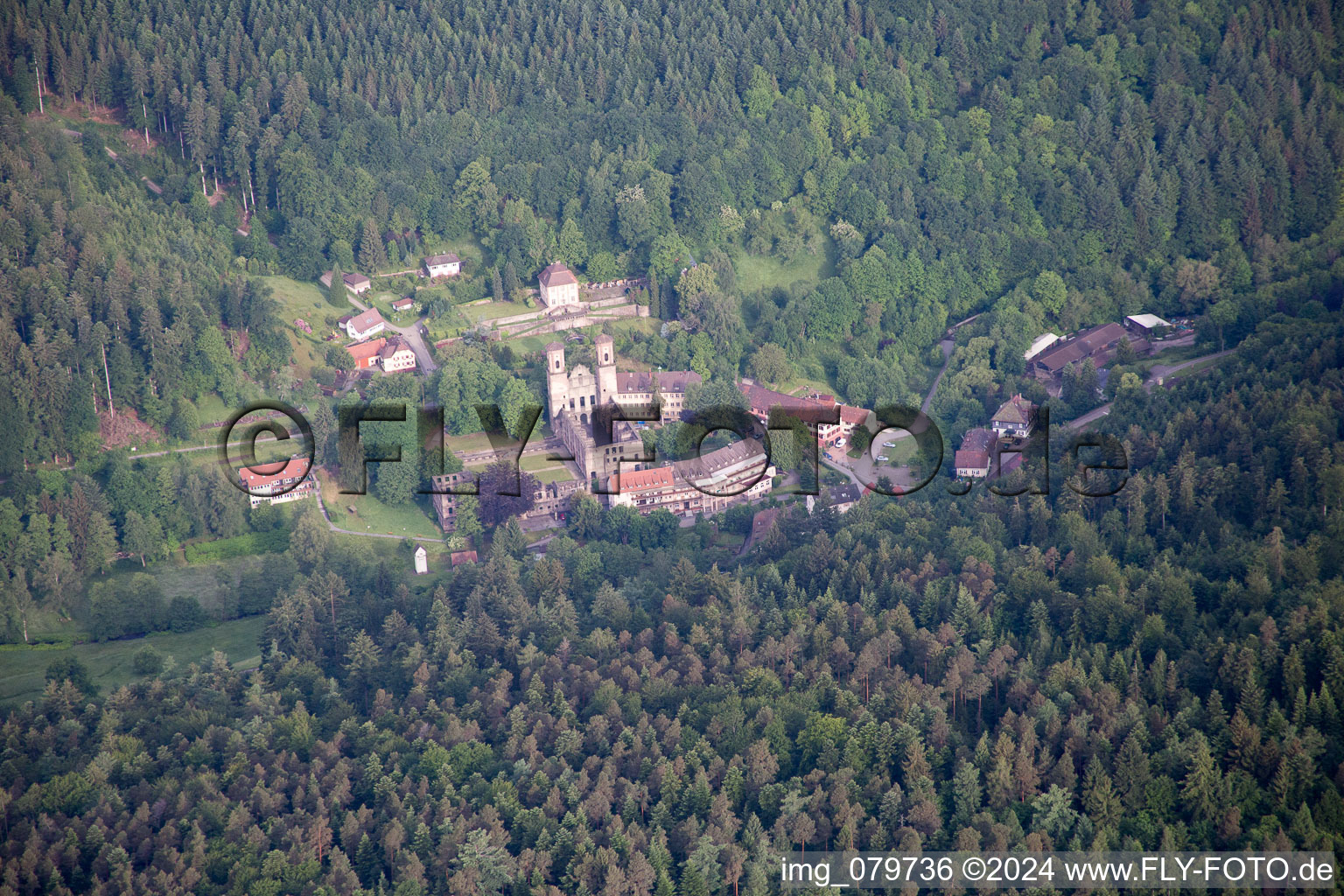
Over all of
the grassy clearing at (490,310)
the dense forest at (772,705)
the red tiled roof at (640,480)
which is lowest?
the dense forest at (772,705)

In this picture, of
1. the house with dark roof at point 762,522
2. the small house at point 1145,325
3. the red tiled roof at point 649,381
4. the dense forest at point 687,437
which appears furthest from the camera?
the small house at point 1145,325

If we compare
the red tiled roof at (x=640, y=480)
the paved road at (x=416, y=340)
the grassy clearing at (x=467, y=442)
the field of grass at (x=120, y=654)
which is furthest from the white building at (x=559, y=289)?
the field of grass at (x=120, y=654)

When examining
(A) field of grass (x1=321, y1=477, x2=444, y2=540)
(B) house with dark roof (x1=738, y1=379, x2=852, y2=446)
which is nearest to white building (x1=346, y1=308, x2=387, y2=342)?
(A) field of grass (x1=321, y1=477, x2=444, y2=540)

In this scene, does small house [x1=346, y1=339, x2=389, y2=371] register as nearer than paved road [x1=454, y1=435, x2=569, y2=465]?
No

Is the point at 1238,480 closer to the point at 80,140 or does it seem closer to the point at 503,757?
the point at 503,757

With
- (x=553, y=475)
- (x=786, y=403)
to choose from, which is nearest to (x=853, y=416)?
(x=786, y=403)

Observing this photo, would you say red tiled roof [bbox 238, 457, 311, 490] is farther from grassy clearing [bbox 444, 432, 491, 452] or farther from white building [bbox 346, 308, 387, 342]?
white building [bbox 346, 308, 387, 342]

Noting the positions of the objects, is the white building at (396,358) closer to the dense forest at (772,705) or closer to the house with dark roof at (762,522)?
the dense forest at (772,705)

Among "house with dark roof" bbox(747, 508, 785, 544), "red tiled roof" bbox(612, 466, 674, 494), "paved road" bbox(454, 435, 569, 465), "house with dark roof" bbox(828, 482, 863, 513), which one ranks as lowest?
"house with dark roof" bbox(747, 508, 785, 544)
